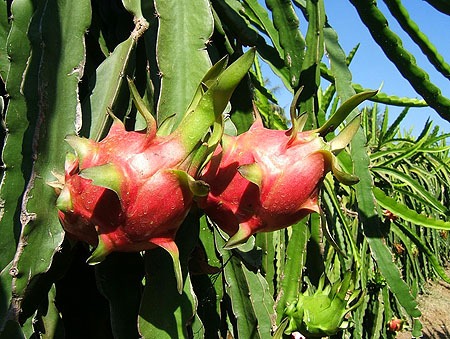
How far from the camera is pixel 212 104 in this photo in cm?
45

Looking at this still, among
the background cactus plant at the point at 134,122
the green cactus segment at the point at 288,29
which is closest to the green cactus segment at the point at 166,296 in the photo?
the background cactus plant at the point at 134,122

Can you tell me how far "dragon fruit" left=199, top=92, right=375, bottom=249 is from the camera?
473 mm

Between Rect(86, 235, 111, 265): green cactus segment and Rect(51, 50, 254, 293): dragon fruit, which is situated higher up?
Rect(51, 50, 254, 293): dragon fruit

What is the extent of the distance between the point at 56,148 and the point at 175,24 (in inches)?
10.4

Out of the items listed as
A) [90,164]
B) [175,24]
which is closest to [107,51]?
[175,24]

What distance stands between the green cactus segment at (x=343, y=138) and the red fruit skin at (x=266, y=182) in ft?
0.14

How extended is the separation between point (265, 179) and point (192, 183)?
0.08 metres

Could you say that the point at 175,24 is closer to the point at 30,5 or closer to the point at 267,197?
the point at 30,5

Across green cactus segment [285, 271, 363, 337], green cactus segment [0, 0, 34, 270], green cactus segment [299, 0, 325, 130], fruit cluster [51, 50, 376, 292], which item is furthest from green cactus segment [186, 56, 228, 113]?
green cactus segment [285, 271, 363, 337]

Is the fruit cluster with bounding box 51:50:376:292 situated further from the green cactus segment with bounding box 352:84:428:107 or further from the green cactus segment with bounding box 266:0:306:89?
the green cactus segment with bounding box 352:84:428:107

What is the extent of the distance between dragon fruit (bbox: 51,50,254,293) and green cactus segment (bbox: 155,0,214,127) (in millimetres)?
166

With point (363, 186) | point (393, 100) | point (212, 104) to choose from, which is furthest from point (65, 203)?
point (393, 100)

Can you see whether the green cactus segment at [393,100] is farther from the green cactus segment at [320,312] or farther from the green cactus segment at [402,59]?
the green cactus segment at [320,312]

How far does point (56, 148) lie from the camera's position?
583 millimetres
